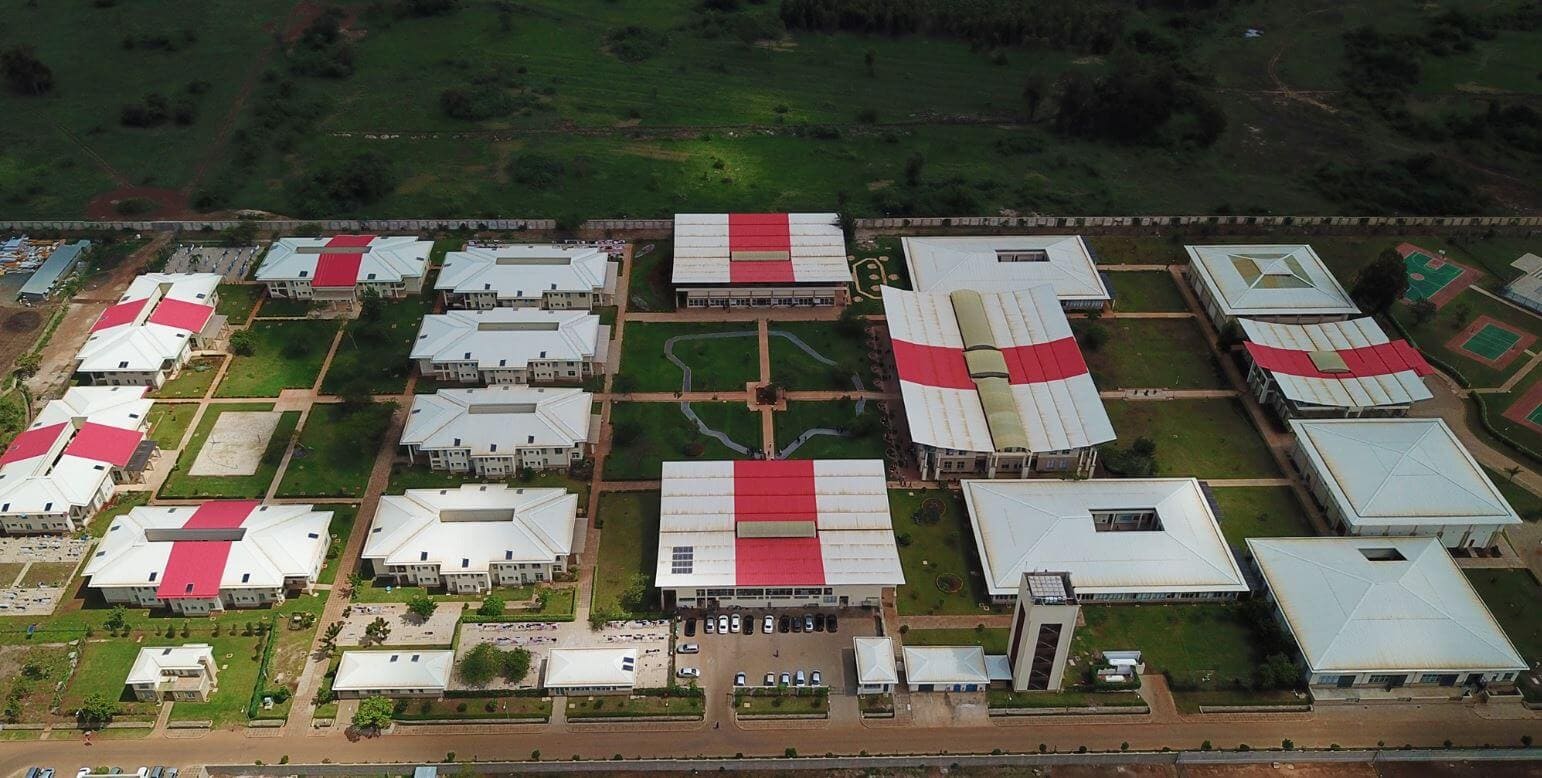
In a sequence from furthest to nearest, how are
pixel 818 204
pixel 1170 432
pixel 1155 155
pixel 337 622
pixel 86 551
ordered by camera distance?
1. pixel 1155 155
2. pixel 818 204
3. pixel 1170 432
4. pixel 86 551
5. pixel 337 622

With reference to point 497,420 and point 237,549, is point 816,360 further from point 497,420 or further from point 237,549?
point 237,549

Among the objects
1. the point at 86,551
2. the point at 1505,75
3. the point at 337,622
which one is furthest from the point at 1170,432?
the point at 1505,75

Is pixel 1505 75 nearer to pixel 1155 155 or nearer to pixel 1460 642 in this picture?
pixel 1155 155

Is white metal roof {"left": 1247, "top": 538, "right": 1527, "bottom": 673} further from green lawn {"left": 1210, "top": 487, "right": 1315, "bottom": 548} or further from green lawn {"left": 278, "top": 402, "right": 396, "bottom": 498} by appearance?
green lawn {"left": 278, "top": 402, "right": 396, "bottom": 498}

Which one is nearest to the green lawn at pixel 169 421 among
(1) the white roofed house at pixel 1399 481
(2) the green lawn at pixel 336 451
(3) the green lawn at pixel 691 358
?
(2) the green lawn at pixel 336 451

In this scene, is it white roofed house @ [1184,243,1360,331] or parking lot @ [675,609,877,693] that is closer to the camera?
parking lot @ [675,609,877,693]

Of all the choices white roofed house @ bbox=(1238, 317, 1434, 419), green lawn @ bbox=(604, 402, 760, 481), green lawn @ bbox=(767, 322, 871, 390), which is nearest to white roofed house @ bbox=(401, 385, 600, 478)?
green lawn @ bbox=(604, 402, 760, 481)
